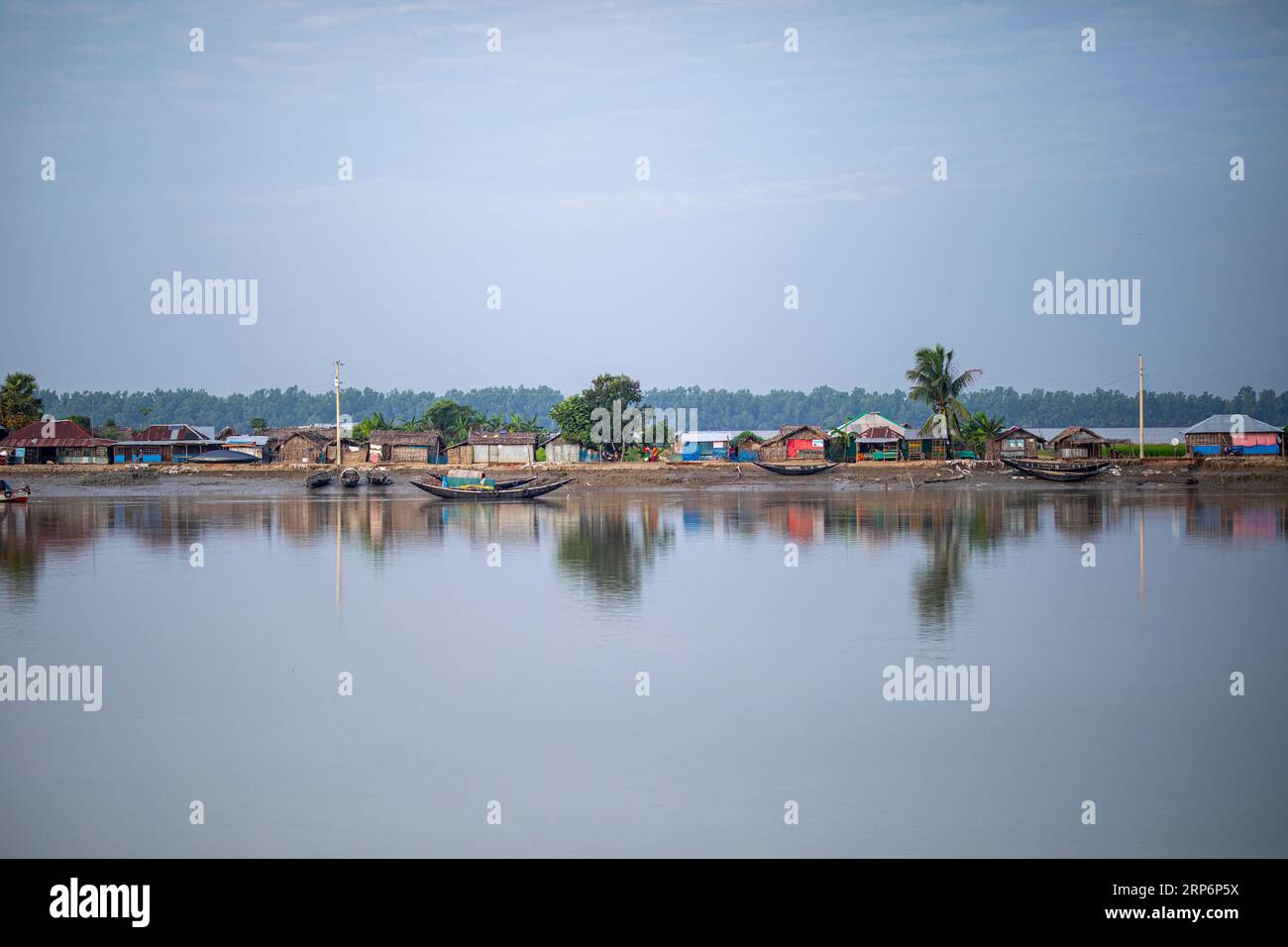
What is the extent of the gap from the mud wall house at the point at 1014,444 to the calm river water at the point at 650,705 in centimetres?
3605

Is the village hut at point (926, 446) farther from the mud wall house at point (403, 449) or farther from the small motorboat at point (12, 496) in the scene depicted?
the small motorboat at point (12, 496)

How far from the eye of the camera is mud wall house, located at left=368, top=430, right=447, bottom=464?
63.1 m

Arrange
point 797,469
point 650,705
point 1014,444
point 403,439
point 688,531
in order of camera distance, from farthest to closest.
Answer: point 403,439 → point 1014,444 → point 797,469 → point 688,531 → point 650,705

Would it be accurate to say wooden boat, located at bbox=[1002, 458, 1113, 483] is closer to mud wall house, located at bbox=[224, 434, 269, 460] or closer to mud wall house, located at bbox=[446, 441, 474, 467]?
mud wall house, located at bbox=[446, 441, 474, 467]

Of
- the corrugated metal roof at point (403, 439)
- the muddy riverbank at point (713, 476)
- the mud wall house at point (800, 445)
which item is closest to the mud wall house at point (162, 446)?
the muddy riverbank at point (713, 476)

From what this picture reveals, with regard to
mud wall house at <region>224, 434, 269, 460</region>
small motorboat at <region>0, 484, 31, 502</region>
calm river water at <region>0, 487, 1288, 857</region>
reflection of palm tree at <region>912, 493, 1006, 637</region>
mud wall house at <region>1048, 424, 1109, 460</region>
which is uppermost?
mud wall house at <region>224, 434, 269, 460</region>

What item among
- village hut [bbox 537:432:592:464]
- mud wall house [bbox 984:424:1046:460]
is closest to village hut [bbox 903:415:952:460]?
mud wall house [bbox 984:424:1046:460]

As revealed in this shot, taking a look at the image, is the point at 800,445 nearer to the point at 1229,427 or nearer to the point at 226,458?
the point at 1229,427

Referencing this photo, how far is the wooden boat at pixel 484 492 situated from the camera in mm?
47844

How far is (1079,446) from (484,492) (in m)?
32.7

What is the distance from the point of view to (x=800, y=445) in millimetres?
63188

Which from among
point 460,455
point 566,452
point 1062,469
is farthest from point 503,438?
point 1062,469

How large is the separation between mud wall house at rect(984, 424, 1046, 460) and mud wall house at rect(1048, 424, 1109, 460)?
3.80 ft
